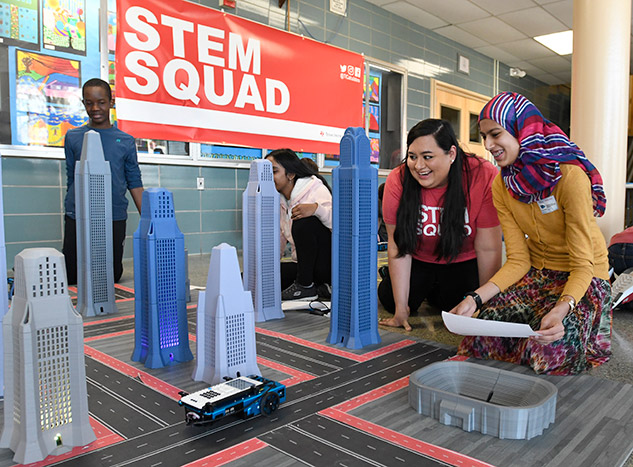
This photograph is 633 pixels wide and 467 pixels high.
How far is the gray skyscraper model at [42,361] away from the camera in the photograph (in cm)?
89

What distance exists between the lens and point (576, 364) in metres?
1.42

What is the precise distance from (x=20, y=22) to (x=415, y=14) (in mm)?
3787

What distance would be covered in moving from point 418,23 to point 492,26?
824 mm

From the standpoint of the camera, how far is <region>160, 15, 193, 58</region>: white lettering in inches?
137

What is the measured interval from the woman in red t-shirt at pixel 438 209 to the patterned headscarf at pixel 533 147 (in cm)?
37

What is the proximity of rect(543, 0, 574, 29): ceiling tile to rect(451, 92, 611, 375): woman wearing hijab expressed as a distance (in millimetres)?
4279

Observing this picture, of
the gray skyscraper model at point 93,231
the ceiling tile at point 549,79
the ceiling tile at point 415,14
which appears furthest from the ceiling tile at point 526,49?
the gray skyscraper model at point 93,231

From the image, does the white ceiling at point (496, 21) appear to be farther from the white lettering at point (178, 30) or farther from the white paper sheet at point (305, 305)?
the white paper sheet at point (305, 305)

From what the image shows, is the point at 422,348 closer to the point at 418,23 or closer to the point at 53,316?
the point at 53,316

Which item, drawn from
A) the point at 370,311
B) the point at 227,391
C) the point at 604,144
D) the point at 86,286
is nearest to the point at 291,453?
the point at 227,391

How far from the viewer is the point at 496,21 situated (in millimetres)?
5484

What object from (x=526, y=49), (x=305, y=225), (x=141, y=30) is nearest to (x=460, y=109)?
(x=526, y=49)

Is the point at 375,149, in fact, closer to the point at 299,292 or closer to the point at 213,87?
the point at 213,87

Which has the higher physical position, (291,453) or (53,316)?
(53,316)
